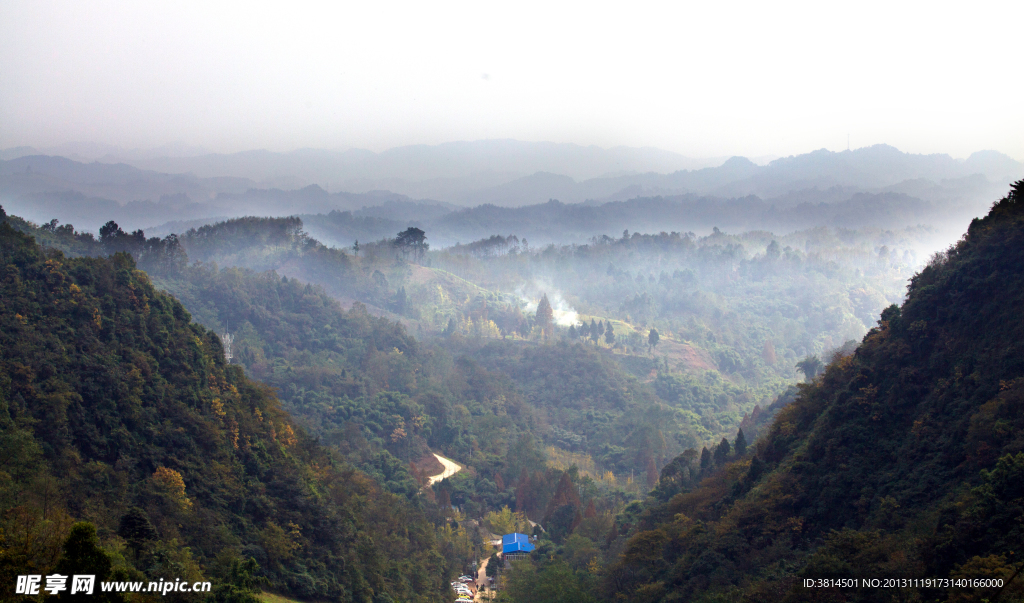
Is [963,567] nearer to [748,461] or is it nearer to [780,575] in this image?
[780,575]

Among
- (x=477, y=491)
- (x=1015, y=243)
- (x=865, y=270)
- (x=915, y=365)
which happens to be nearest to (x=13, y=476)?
(x=915, y=365)

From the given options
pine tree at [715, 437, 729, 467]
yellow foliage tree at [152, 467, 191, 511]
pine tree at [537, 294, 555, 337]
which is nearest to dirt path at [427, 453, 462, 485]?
pine tree at [715, 437, 729, 467]

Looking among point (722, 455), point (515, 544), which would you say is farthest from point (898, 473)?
point (515, 544)

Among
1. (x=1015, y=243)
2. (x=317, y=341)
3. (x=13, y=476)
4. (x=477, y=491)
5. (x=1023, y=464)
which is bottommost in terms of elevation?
(x=477, y=491)

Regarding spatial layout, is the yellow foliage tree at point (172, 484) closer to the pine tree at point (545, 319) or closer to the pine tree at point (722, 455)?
the pine tree at point (722, 455)

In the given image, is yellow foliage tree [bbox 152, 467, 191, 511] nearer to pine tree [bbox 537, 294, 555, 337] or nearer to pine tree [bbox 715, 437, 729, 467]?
pine tree [bbox 715, 437, 729, 467]

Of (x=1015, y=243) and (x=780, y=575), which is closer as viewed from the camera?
(x=780, y=575)
